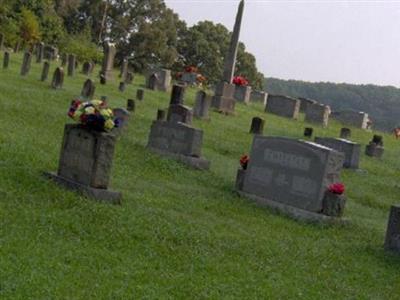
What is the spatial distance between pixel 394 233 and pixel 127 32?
53302mm

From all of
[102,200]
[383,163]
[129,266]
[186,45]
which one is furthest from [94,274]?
[186,45]

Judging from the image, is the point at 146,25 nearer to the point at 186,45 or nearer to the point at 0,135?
the point at 186,45

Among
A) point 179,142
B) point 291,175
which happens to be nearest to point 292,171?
point 291,175

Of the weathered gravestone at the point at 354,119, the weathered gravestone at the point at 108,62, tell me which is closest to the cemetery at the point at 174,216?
the weathered gravestone at the point at 108,62

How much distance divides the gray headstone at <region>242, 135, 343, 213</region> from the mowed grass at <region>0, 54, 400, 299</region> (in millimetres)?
522

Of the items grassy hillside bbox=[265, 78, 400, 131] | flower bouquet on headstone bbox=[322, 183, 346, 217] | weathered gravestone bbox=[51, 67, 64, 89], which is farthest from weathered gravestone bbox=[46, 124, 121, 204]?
grassy hillside bbox=[265, 78, 400, 131]

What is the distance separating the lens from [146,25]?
203ft

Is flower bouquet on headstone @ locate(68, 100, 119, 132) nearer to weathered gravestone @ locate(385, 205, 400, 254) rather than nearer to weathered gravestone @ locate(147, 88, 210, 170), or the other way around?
weathered gravestone @ locate(385, 205, 400, 254)

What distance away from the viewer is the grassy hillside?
100375 millimetres

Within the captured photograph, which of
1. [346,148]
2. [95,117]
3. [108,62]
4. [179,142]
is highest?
[108,62]

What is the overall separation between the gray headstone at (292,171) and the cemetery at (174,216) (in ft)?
0.06

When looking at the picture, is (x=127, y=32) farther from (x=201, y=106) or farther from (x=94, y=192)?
(x=94, y=192)

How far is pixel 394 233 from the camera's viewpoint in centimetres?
1078

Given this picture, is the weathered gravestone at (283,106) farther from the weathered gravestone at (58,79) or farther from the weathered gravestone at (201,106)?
the weathered gravestone at (58,79)
